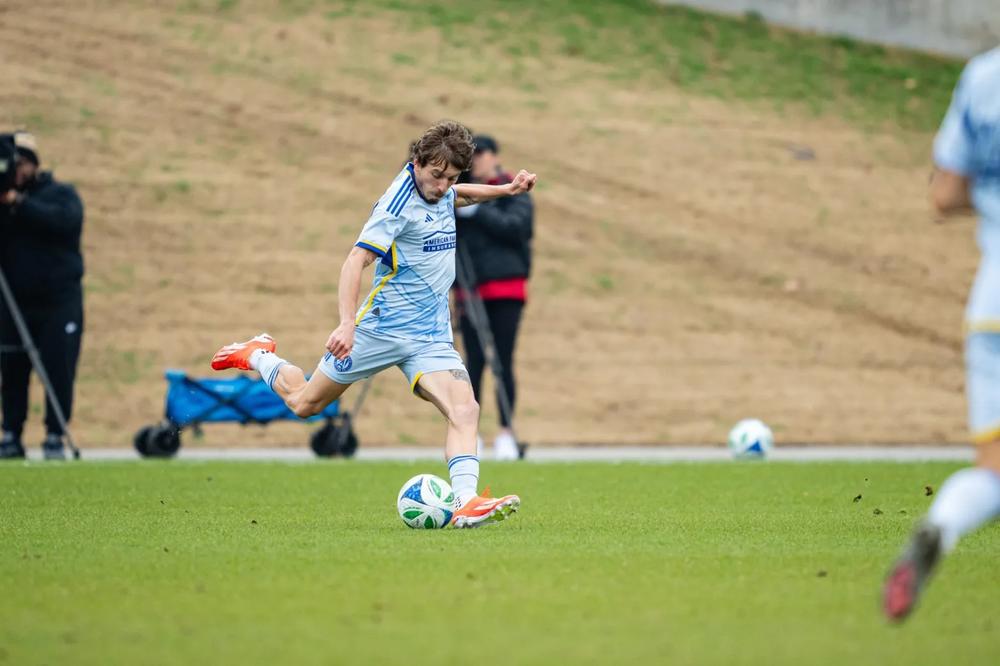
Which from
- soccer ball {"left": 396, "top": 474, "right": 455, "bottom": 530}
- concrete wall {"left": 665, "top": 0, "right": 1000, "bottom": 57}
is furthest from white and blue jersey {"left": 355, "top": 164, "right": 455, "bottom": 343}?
concrete wall {"left": 665, "top": 0, "right": 1000, "bottom": 57}

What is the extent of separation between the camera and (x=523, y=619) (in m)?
5.75

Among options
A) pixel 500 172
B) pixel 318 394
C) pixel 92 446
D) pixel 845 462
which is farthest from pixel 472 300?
pixel 318 394

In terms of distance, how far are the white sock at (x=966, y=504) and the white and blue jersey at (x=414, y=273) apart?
426 cm

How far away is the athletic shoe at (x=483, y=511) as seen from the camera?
875 cm

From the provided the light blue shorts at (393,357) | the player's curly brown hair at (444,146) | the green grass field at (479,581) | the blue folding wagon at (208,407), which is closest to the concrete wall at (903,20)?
the blue folding wagon at (208,407)

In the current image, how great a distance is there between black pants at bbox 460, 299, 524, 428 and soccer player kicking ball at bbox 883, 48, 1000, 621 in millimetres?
9939

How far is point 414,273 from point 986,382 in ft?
14.4

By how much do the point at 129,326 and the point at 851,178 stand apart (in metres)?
13.0

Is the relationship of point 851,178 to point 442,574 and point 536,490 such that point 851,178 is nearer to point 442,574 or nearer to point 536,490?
point 536,490

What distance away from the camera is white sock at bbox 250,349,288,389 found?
1005 centimetres

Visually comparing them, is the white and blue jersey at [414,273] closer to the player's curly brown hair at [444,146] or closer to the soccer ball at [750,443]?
the player's curly brown hair at [444,146]

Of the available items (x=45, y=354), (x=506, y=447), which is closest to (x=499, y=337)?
(x=506, y=447)

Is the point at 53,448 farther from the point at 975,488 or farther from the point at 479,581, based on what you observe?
the point at 975,488

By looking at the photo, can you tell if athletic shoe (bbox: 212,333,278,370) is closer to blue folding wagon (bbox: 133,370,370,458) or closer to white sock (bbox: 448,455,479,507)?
white sock (bbox: 448,455,479,507)
